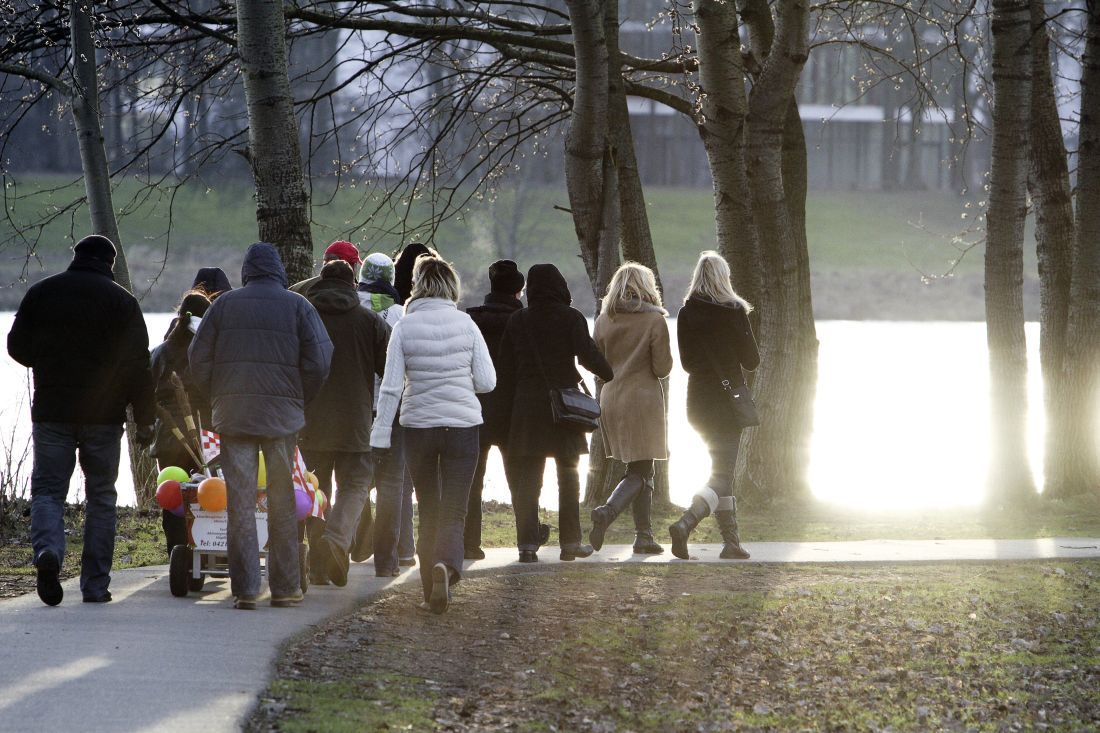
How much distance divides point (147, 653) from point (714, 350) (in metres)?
4.49

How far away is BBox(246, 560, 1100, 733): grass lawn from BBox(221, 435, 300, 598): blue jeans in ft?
1.74

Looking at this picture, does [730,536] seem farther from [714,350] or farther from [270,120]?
[270,120]

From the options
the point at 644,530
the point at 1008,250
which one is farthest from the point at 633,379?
the point at 1008,250

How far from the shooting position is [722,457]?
9969 mm

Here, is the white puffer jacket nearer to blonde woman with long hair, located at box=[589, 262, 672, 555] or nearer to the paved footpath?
the paved footpath

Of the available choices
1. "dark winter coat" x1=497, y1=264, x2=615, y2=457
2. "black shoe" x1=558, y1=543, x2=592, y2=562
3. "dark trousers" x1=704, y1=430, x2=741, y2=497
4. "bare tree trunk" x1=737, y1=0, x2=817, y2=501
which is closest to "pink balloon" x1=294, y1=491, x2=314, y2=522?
"dark winter coat" x1=497, y1=264, x2=615, y2=457

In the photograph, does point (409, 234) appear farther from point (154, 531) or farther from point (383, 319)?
point (383, 319)

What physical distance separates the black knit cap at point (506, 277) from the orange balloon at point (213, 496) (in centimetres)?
241

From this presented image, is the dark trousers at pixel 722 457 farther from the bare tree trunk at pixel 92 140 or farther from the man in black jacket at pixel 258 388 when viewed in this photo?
the bare tree trunk at pixel 92 140

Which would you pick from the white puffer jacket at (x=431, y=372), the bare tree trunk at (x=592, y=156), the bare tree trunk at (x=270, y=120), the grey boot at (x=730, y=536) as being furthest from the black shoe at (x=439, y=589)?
the bare tree trunk at (x=592, y=156)

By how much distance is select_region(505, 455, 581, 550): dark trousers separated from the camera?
378 inches

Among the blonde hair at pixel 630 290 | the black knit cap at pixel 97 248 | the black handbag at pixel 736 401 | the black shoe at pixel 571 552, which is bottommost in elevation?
the black shoe at pixel 571 552

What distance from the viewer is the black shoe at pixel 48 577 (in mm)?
7738

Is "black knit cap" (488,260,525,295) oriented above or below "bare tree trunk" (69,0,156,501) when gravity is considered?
below
